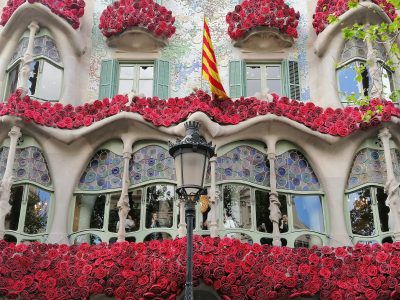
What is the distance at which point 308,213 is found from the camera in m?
14.2

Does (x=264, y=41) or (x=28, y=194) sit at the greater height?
(x=264, y=41)

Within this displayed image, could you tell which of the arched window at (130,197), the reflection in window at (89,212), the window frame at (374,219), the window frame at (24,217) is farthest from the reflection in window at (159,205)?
the window frame at (374,219)

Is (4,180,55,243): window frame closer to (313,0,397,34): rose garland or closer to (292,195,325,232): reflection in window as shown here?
(292,195,325,232): reflection in window

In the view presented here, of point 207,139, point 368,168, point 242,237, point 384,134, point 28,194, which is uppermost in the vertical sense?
point 384,134

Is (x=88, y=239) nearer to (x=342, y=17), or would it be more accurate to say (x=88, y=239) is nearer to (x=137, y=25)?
(x=137, y=25)

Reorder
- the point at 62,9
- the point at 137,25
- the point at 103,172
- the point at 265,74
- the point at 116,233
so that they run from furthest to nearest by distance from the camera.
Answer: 1. the point at 265,74
2. the point at 137,25
3. the point at 62,9
4. the point at 103,172
5. the point at 116,233

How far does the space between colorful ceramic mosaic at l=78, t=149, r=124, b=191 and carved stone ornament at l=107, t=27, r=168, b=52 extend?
342cm

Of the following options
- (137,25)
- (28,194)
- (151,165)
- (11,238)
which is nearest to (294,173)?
(151,165)

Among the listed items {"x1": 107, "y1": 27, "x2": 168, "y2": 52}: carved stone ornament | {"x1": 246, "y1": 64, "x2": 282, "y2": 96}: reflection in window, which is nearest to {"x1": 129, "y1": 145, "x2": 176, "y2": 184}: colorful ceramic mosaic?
{"x1": 246, "y1": 64, "x2": 282, "y2": 96}: reflection in window

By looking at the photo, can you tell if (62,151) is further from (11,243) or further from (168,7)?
(168,7)

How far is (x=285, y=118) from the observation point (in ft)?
46.9

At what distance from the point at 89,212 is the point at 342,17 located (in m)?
8.39

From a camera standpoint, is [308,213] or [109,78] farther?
[109,78]

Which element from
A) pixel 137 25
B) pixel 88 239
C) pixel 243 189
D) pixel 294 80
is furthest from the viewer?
pixel 294 80
